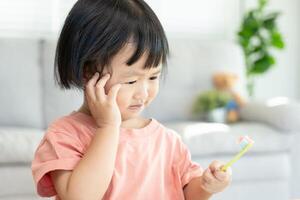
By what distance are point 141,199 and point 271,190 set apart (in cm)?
163

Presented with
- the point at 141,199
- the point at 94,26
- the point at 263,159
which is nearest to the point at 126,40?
the point at 94,26

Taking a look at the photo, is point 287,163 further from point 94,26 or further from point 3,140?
point 94,26

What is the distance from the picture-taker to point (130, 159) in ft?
3.60

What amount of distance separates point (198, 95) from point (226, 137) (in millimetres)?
625

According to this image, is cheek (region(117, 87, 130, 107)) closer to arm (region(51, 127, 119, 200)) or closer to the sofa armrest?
arm (region(51, 127, 119, 200))

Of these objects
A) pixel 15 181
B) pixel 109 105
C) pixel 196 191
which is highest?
pixel 109 105

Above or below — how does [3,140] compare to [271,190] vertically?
above

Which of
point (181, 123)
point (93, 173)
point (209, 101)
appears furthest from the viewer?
point (209, 101)

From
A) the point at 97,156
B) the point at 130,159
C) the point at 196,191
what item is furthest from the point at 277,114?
the point at 97,156

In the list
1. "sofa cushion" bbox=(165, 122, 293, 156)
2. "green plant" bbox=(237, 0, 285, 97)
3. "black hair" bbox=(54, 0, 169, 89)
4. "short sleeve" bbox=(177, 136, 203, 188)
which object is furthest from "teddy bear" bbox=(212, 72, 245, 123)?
"black hair" bbox=(54, 0, 169, 89)

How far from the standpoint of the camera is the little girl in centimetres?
103

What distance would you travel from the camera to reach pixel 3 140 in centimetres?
212

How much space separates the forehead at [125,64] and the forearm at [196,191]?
27 cm

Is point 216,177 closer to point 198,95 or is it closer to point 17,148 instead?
point 17,148
